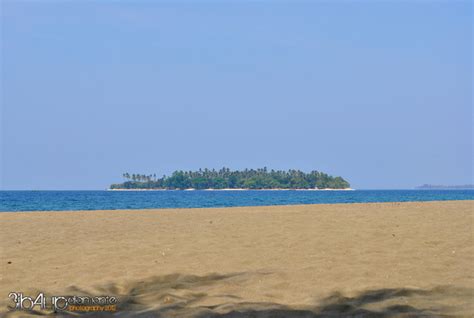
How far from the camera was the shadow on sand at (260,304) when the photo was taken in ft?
28.2

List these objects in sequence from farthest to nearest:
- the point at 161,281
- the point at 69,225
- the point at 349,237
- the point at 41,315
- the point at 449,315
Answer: the point at 69,225
the point at 349,237
the point at 161,281
the point at 41,315
the point at 449,315

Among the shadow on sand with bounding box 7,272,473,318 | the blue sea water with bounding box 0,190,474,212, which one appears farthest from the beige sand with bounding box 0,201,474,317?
the blue sea water with bounding box 0,190,474,212

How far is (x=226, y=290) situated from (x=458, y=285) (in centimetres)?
365

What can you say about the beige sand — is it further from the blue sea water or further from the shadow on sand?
the blue sea water

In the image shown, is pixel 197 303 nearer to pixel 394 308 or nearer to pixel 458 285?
pixel 394 308

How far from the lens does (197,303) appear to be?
31.2ft

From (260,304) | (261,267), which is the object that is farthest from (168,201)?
(260,304)

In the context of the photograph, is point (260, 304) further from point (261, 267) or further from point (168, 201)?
point (168, 201)

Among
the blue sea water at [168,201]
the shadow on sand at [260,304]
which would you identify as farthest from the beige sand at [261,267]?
the blue sea water at [168,201]

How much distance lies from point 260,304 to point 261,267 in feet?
8.32

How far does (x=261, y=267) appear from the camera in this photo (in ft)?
38.5

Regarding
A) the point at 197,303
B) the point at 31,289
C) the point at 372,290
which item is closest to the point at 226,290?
the point at 197,303

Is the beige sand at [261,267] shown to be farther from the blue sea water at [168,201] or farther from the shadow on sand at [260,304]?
the blue sea water at [168,201]

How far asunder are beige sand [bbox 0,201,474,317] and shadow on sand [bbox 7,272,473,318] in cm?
2
